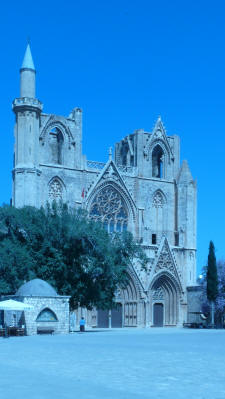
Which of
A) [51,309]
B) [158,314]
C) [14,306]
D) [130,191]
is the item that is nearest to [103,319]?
[158,314]

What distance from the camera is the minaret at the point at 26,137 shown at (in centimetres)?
5522

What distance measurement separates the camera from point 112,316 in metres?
60.8

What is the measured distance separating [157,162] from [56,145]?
1129 centimetres

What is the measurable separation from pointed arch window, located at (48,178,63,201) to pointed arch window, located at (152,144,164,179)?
11745 mm

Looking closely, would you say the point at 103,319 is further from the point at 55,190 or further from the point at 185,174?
the point at 185,174

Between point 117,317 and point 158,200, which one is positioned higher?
point 158,200

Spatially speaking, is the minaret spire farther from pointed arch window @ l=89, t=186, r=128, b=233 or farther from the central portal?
the central portal

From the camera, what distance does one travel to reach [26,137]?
56062 mm

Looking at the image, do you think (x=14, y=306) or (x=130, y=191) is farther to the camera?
(x=130, y=191)

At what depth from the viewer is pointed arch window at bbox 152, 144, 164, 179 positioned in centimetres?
6688

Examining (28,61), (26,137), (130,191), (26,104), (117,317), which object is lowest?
(117,317)

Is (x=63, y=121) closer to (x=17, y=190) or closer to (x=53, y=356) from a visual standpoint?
(x=17, y=190)

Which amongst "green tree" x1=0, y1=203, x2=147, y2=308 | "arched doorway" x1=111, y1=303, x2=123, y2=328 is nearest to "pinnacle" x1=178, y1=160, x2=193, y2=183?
"arched doorway" x1=111, y1=303, x2=123, y2=328

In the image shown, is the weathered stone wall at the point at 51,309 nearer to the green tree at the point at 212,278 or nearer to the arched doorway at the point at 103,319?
the green tree at the point at 212,278
